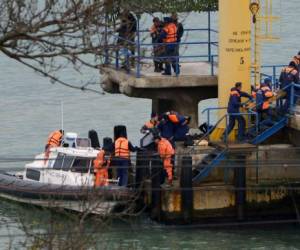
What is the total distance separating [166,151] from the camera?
2728 centimetres

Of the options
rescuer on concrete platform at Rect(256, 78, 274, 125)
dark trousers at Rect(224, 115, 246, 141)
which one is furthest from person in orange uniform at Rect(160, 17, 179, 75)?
rescuer on concrete platform at Rect(256, 78, 274, 125)

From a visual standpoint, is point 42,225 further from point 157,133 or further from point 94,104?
point 94,104

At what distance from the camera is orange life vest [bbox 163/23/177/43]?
29252 mm

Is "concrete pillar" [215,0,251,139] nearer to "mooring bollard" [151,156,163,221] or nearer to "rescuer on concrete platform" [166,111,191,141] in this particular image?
"rescuer on concrete platform" [166,111,191,141]

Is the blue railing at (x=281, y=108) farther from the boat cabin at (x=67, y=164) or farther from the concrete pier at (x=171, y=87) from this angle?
the boat cabin at (x=67, y=164)

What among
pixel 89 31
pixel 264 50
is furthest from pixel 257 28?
Result: pixel 264 50

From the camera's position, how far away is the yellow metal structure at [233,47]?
2855 centimetres

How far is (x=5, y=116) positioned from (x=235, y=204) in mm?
19465

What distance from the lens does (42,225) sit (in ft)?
82.9

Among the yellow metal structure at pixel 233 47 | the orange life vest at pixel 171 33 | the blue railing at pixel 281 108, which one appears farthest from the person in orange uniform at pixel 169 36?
the blue railing at pixel 281 108

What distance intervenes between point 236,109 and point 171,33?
2818 mm

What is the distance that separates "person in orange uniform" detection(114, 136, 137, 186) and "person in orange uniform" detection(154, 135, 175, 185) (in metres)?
0.66

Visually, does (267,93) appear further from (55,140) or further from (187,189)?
(55,140)

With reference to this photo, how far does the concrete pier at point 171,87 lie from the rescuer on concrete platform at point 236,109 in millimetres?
2208
